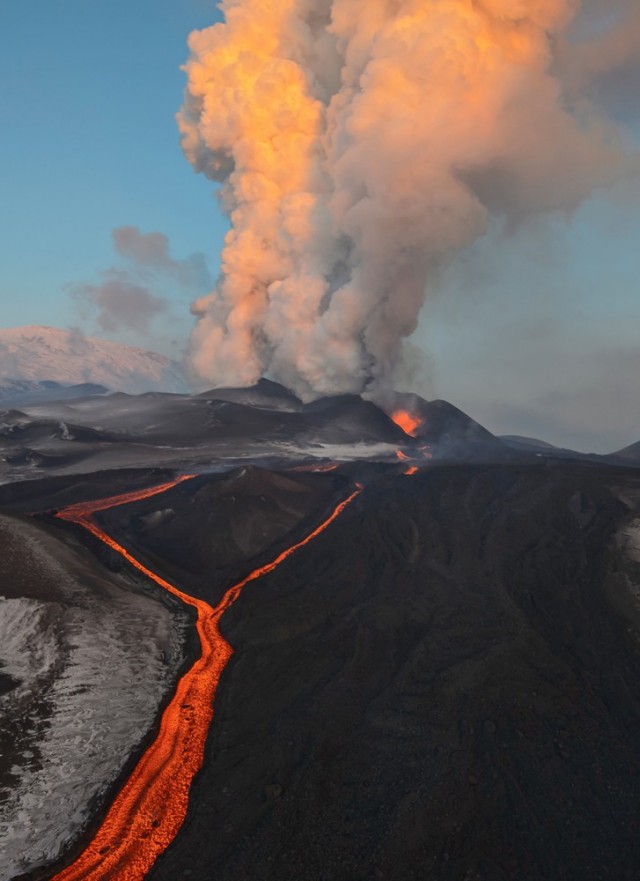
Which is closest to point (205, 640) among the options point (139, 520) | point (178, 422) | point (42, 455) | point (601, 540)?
point (139, 520)

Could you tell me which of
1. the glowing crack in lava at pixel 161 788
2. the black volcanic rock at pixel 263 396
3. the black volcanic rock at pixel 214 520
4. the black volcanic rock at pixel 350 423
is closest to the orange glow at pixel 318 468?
the black volcanic rock at pixel 214 520

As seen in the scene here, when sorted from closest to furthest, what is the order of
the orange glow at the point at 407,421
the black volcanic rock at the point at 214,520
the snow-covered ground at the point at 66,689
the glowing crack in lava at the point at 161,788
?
1. the glowing crack in lava at the point at 161,788
2. the snow-covered ground at the point at 66,689
3. the black volcanic rock at the point at 214,520
4. the orange glow at the point at 407,421

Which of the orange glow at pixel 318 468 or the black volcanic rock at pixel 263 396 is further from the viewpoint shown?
the black volcanic rock at pixel 263 396

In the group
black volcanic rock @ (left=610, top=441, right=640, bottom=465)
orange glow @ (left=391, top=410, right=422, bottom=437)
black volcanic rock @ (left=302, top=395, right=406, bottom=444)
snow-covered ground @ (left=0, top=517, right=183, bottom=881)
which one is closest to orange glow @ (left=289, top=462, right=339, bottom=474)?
black volcanic rock @ (left=302, top=395, right=406, bottom=444)

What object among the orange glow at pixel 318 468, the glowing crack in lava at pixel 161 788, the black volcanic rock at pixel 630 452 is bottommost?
the glowing crack in lava at pixel 161 788

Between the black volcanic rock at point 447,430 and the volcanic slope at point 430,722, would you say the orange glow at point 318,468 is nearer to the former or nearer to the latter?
the black volcanic rock at point 447,430

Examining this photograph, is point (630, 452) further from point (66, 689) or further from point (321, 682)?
point (66, 689)
